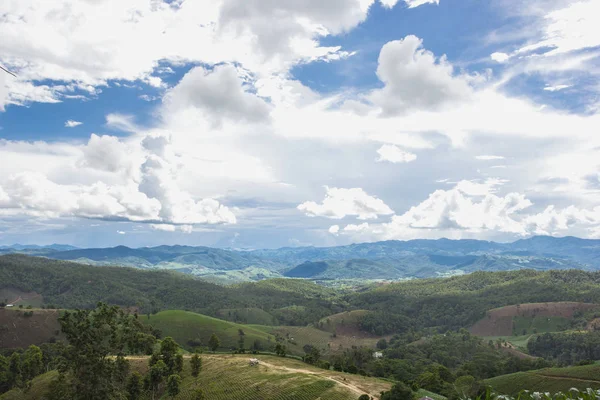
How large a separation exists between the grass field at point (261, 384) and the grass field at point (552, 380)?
66370 mm

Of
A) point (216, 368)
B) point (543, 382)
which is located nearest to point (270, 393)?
point (216, 368)

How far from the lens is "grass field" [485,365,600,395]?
152 m

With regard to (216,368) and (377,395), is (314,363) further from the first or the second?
(377,395)

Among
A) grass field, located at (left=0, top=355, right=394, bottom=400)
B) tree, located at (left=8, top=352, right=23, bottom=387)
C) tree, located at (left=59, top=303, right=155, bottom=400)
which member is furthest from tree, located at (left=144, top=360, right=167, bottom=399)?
tree, located at (left=8, top=352, right=23, bottom=387)

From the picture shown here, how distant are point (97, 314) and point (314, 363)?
4742 inches

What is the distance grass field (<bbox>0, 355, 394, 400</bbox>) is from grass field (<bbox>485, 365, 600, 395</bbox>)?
66370 mm

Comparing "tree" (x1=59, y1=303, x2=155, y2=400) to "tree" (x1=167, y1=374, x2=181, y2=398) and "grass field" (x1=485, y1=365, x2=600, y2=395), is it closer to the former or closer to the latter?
"tree" (x1=167, y1=374, x2=181, y2=398)

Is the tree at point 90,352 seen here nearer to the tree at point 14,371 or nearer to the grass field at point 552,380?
the tree at point 14,371

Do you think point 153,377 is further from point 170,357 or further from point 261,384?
point 261,384

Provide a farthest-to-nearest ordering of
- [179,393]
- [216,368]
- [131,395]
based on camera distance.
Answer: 1. [216,368]
2. [179,393]
3. [131,395]

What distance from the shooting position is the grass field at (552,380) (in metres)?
152

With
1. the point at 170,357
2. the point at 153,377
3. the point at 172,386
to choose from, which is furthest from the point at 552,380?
the point at 153,377

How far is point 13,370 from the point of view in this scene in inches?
6486

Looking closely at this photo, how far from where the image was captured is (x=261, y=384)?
435 ft
